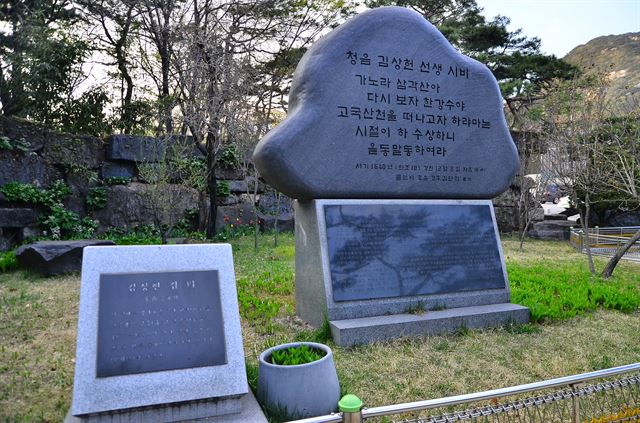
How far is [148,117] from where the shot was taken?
13.6 meters

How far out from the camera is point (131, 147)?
488 inches

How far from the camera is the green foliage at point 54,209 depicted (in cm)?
1027

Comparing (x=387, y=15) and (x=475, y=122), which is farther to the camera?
(x=475, y=122)

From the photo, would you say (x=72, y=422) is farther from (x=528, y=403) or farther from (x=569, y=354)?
(x=569, y=354)

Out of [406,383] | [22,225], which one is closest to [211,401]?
[406,383]

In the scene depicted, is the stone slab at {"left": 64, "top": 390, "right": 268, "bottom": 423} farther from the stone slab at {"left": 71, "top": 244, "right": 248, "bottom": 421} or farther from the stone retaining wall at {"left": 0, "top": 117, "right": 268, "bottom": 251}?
the stone retaining wall at {"left": 0, "top": 117, "right": 268, "bottom": 251}

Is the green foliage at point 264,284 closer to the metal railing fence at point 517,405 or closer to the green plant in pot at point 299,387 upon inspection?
the green plant in pot at point 299,387

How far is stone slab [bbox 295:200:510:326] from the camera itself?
4.43 m

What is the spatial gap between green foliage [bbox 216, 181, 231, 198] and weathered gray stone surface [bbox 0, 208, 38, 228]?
4859 mm

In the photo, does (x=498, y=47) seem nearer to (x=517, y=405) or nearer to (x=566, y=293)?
(x=566, y=293)

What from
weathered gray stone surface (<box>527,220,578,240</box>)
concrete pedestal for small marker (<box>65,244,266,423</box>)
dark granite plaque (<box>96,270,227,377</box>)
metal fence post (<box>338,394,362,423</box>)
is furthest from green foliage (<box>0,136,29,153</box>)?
weathered gray stone surface (<box>527,220,578,240</box>)

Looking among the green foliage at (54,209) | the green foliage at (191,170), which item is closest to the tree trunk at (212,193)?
the green foliage at (191,170)

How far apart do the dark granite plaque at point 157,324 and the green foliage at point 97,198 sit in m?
10.1

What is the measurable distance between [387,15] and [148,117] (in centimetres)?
1030
